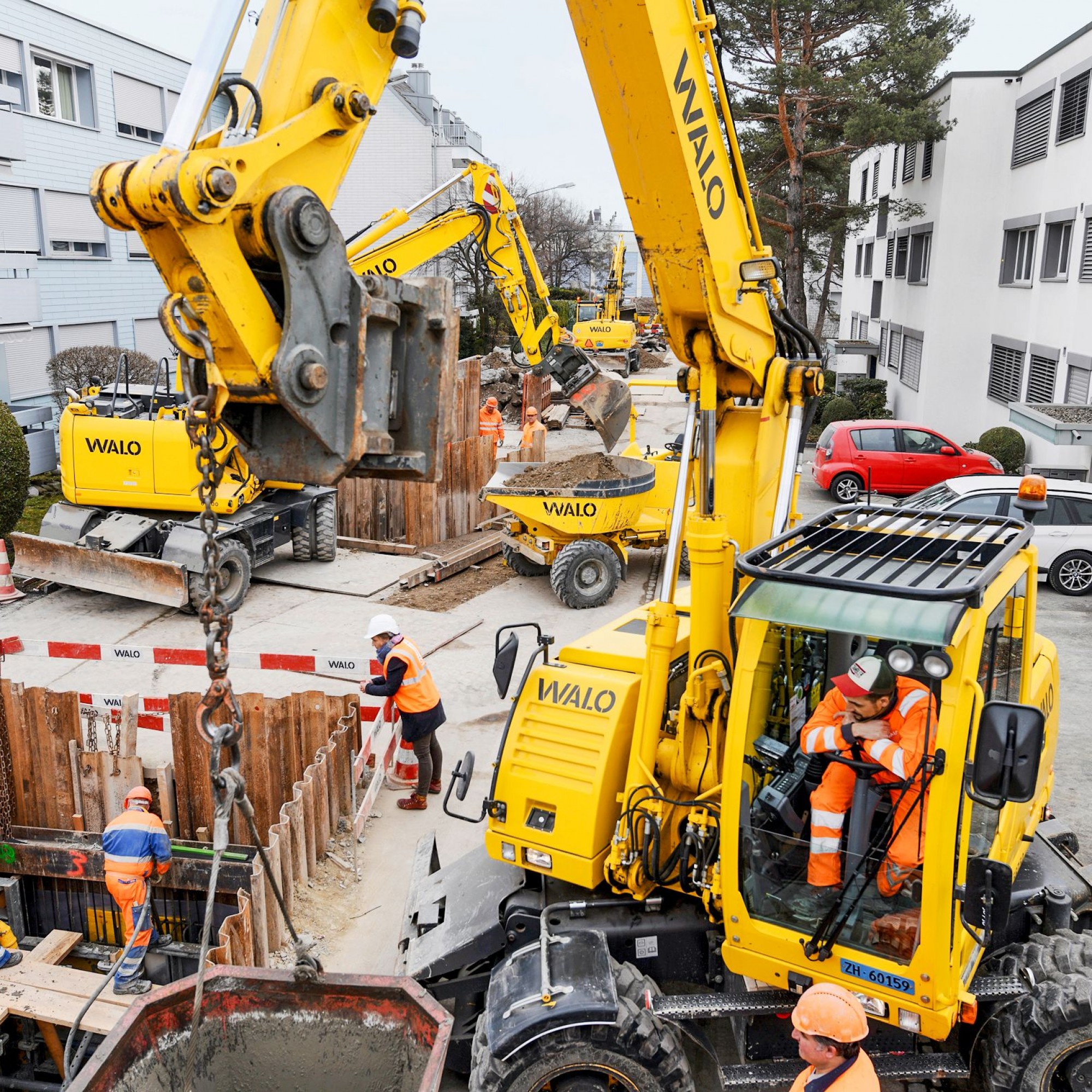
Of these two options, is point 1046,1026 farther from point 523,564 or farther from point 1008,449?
point 1008,449

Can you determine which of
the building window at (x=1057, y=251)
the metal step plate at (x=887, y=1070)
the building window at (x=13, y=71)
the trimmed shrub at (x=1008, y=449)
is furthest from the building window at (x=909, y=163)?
the metal step plate at (x=887, y=1070)

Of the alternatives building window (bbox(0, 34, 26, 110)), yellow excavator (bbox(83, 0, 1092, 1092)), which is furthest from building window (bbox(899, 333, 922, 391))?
building window (bbox(0, 34, 26, 110))

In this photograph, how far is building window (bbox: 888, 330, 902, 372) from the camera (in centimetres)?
2844

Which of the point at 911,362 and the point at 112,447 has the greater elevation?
the point at 911,362

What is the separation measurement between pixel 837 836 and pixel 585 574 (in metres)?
8.59

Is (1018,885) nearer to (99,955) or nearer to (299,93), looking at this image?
(299,93)

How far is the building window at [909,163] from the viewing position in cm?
2577

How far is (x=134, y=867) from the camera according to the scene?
20.1 feet

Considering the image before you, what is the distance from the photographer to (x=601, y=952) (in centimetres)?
459

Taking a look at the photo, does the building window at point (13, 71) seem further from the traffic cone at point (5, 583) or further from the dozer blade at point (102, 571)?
the dozer blade at point (102, 571)

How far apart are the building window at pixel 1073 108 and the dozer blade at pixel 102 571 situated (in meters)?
17.1

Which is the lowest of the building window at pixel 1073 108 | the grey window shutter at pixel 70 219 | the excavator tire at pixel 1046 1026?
the excavator tire at pixel 1046 1026

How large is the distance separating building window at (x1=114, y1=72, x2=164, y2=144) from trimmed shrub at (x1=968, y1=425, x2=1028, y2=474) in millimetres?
21805

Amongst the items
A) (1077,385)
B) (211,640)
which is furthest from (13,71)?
(211,640)
